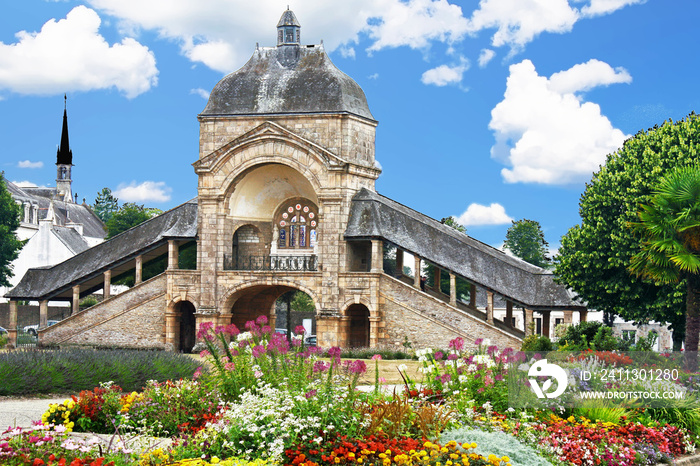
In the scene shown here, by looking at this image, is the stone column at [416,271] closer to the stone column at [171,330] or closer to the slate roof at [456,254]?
the slate roof at [456,254]

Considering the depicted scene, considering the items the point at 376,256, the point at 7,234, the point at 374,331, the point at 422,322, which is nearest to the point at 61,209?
the point at 7,234

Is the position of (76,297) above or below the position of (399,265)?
below

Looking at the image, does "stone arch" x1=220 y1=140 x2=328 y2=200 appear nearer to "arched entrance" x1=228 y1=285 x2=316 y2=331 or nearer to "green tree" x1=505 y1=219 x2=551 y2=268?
"arched entrance" x1=228 y1=285 x2=316 y2=331

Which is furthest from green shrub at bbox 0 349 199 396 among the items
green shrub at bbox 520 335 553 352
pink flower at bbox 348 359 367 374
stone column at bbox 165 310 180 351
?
stone column at bbox 165 310 180 351

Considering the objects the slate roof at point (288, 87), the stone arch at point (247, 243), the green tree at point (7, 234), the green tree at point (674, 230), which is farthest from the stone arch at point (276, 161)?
the green tree at point (7, 234)

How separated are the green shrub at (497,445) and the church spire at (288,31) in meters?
30.7

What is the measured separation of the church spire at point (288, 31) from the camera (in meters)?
41.9

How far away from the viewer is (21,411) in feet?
55.3

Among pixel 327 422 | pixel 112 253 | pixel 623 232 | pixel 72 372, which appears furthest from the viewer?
pixel 112 253

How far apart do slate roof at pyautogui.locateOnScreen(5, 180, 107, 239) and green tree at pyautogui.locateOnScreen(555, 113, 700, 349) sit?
63012mm

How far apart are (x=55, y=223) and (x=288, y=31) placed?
1956 inches

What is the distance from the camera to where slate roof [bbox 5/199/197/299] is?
40.8 meters

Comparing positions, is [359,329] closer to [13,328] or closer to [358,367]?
[13,328]

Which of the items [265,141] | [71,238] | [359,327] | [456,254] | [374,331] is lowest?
[374,331]
